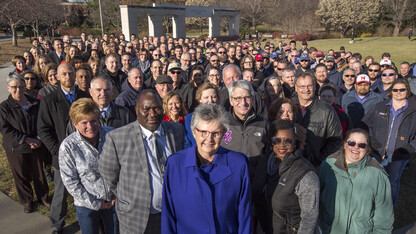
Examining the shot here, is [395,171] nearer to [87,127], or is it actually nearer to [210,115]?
[210,115]

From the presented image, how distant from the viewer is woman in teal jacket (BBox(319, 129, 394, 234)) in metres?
2.79

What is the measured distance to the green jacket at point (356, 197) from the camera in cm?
279

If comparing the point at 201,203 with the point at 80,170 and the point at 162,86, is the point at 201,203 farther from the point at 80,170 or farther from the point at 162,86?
the point at 162,86

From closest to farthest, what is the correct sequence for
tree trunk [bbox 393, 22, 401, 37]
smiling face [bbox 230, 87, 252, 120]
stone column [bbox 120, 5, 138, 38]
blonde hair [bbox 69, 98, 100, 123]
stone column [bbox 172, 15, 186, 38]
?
blonde hair [bbox 69, 98, 100, 123] → smiling face [bbox 230, 87, 252, 120] → stone column [bbox 120, 5, 138, 38] → stone column [bbox 172, 15, 186, 38] → tree trunk [bbox 393, 22, 401, 37]

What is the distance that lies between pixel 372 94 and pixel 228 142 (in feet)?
11.6

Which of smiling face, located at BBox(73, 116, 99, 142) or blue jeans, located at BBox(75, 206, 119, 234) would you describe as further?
blue jeans, located at BBox(75, 206, 119, 234)

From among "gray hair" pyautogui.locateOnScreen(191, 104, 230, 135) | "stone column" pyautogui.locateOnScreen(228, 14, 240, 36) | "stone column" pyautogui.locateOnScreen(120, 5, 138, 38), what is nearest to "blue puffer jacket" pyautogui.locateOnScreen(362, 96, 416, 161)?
"gray hair" pyautogui.locateOnScreen(191, 104, 230, 135)

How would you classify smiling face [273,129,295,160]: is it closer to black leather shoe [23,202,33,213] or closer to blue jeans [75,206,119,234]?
blue jeans [75,206,119,234]

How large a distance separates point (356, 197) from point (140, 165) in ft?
7.00

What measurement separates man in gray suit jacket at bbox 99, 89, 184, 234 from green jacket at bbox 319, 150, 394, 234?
171 cm

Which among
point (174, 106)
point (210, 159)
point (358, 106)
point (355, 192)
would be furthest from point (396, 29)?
point (210, 159)

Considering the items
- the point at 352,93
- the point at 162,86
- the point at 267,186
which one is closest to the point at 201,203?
the point at 267,186

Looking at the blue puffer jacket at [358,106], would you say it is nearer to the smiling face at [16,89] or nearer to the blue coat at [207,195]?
the blue coat at [207,195]

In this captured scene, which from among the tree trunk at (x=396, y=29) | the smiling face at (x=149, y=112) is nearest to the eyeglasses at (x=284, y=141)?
the smiling face at (x=149, y=112)
